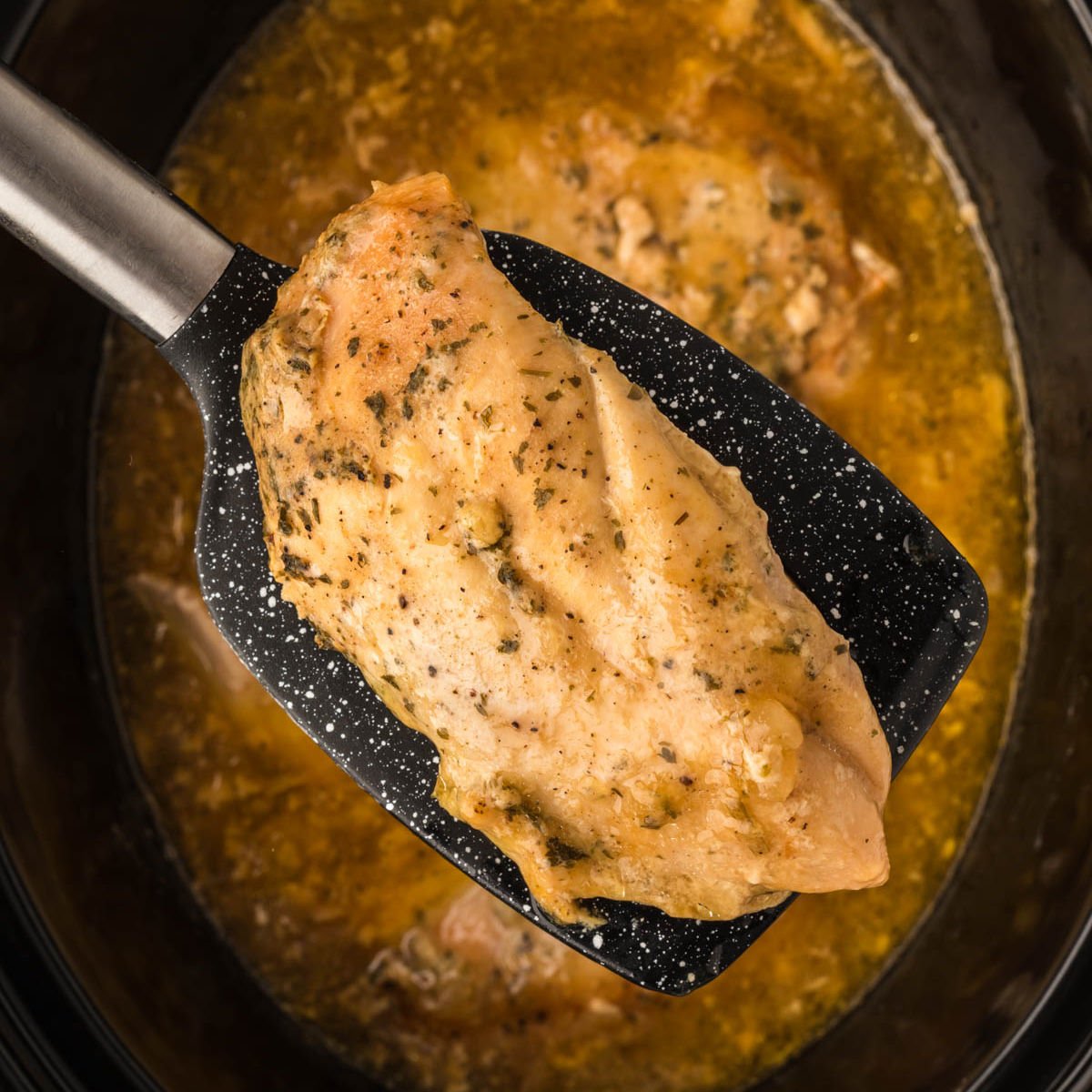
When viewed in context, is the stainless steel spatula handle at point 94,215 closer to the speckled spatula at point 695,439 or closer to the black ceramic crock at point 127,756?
the speckled spatula at point 695,439

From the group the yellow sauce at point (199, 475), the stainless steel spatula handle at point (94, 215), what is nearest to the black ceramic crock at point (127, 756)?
the yellow sauce at point (199, 475)

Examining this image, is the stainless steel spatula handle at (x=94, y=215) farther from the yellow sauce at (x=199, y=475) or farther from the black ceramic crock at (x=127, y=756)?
the yellow sauce at (x=199, y=475)

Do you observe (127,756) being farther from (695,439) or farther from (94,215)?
(695,439)

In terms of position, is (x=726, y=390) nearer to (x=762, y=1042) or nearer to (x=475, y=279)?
(x=475, y=279)

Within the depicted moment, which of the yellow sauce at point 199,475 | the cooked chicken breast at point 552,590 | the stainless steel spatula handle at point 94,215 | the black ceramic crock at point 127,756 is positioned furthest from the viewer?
the yellow sauce at point 199,475

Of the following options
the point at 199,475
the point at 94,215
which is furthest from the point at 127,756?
the point at 94,215

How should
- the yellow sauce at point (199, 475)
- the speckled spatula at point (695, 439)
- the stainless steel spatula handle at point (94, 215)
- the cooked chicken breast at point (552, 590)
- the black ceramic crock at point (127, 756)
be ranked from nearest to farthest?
the cooked chicken breast at point (552, 590) < the stainless steel spatula handle at point (94, 215) < the speckled spatula at point (695, 439) < the black ceramic crock at point (127, 756) < the yellow sauce at point (199, 475)

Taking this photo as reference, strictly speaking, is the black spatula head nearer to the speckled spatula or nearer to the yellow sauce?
the speckled spatula

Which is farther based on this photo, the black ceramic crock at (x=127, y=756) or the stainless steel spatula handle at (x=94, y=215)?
the black ceramic crock at (x=127, y=756)
